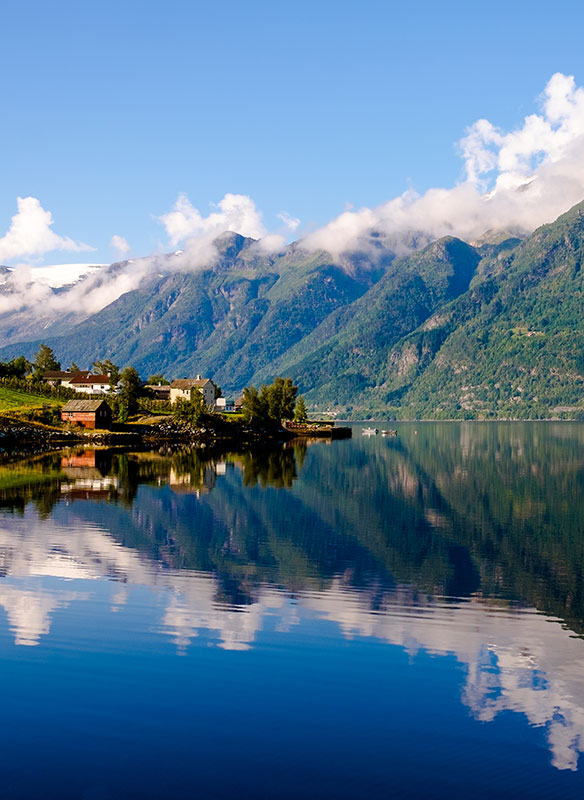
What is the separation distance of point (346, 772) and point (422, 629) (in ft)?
46.7

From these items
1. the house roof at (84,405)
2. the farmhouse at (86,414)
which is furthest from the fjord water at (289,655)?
the house roof at (84,405)

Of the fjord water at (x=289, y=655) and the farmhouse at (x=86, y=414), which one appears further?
the farmhouse at (x=86, y=414)

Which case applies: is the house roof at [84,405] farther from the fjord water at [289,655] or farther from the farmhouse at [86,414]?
the fjord water at [289,655]

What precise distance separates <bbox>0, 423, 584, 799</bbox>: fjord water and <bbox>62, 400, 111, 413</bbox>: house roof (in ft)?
399

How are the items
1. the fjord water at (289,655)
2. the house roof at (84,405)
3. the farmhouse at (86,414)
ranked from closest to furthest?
the fjord water at (289,655), the farmhouse at (86,414), the house roof at (84,405)

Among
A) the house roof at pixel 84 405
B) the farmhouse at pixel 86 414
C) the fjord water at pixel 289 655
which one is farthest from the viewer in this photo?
the house roof at pixel 84 405

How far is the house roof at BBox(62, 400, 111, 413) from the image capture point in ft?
631

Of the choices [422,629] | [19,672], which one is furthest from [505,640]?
[19,672]

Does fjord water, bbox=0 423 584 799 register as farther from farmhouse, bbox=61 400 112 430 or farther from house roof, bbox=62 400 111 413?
house roof, bbox=62 400 111 413

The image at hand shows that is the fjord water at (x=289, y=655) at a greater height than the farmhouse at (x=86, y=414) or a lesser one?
lesser

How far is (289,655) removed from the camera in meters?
32.6

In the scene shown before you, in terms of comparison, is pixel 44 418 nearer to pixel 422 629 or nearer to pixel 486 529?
pixel 486 529

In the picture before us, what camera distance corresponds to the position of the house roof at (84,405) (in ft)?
631

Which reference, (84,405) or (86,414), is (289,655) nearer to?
(86,414)
